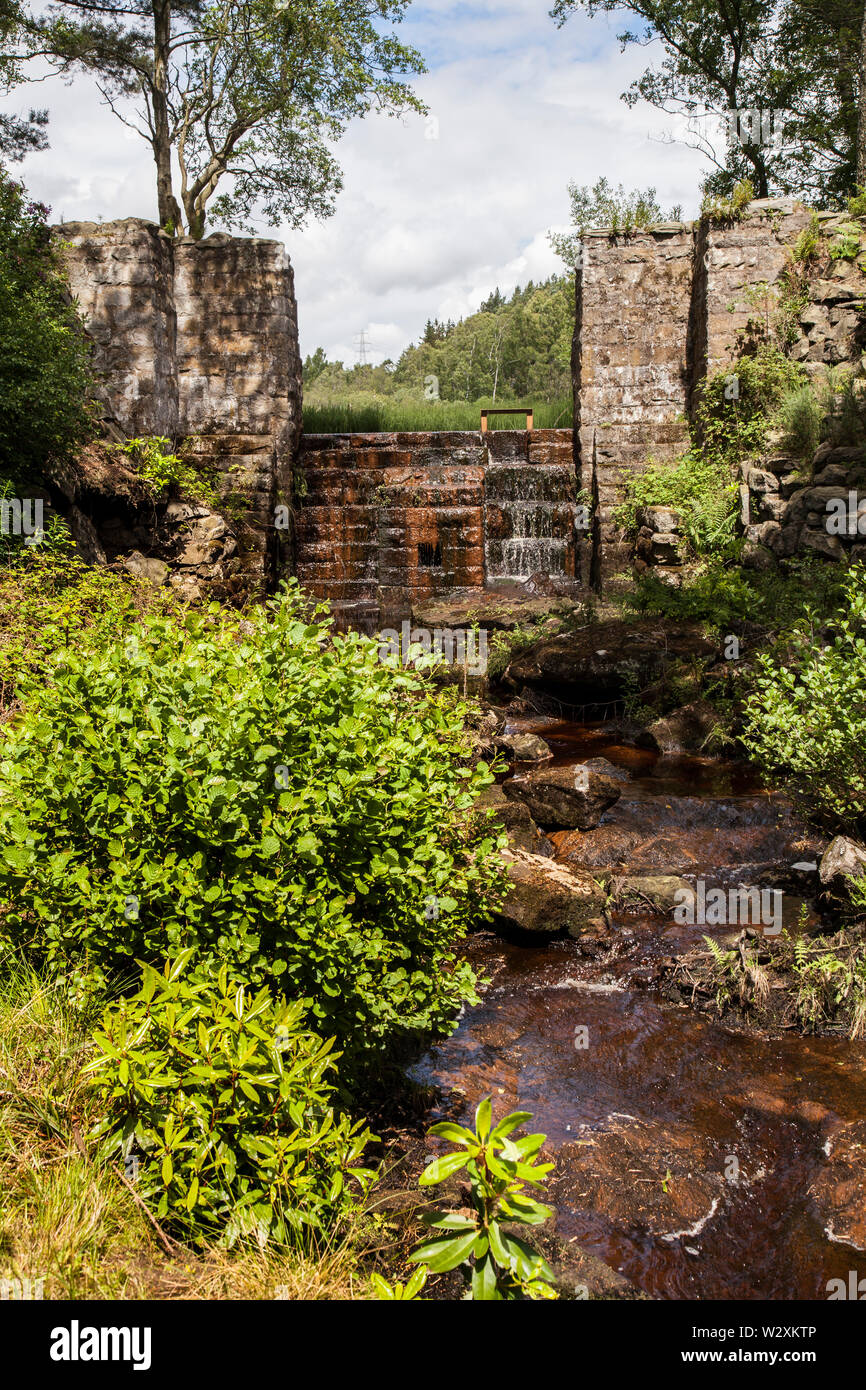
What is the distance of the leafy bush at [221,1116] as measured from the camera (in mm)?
2598

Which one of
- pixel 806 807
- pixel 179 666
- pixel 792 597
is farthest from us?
pixel 792 597

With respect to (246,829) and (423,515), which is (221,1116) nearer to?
(246,829)

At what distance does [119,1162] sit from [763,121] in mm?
27452

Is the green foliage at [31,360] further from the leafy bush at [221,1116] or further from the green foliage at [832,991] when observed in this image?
the green foliage at [832,991]

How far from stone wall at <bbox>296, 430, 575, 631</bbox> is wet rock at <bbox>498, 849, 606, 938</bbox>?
8.24 meters

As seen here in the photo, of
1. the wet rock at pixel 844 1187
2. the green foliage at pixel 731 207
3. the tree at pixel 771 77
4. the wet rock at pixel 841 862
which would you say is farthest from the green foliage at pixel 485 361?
the wet rock at pixel 844 1187

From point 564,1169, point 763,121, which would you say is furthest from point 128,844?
point 763,121

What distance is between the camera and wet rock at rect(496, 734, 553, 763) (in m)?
9.17

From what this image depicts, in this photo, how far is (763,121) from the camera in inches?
925

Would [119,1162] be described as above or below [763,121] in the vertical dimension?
below

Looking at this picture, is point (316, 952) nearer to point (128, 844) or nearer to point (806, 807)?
point (128, 844)

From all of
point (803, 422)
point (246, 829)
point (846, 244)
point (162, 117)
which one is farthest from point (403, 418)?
point (246, 829)

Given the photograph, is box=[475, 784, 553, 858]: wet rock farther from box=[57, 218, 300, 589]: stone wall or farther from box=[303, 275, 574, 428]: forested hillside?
box=[303, 275, 574, 428]: forested hillside

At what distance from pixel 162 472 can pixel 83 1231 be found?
11686 millimetres
